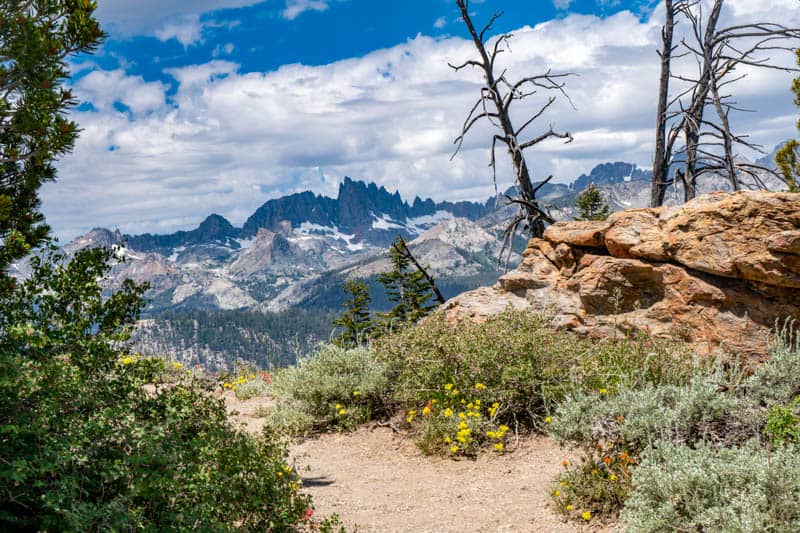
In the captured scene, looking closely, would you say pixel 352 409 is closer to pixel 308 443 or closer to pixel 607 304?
pixel 308 443

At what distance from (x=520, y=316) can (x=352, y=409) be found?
3345mm

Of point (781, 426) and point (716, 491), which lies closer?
point (716, 491)

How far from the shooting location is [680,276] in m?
9.10

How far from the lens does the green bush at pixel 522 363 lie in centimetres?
781

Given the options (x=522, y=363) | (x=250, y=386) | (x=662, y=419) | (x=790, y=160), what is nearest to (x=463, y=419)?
(x=522, y=363)

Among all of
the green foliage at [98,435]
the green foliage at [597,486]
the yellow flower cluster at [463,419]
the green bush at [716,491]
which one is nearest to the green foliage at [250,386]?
the yellow flower cluster at [463,419]

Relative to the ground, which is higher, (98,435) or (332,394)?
(98,435)

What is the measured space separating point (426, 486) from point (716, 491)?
11.8ft

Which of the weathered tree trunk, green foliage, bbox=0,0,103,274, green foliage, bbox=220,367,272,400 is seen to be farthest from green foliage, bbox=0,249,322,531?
the weathered tree trunk

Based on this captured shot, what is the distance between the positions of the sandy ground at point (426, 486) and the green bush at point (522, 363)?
2.26 feet

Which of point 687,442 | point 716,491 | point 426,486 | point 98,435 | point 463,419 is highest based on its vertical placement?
point 98,435

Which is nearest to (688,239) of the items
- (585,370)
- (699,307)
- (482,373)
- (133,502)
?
(699,307)

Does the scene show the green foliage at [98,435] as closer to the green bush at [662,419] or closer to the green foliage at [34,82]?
the green foliage at [34,82]

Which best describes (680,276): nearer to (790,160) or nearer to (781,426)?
(781,426)
